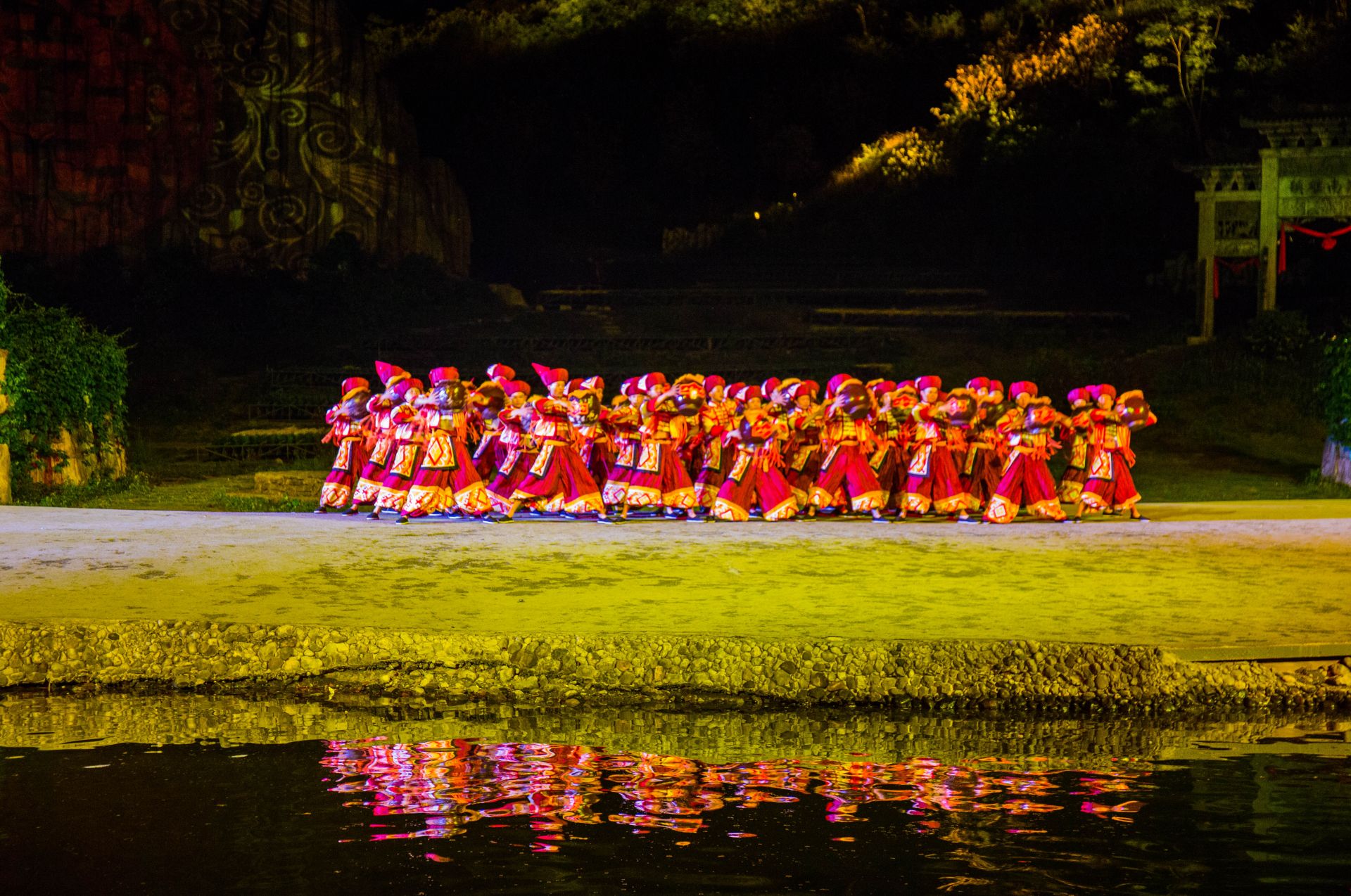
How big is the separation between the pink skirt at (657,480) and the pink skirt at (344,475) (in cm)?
201

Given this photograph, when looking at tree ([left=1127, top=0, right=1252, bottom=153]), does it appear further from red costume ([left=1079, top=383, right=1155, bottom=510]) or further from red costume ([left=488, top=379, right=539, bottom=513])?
red costume ([left=488, top=379, right=539, bottom=513])

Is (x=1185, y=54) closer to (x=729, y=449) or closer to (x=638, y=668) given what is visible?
(x=729, y=449)

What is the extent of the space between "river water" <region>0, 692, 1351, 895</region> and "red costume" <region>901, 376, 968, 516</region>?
16.3 feet

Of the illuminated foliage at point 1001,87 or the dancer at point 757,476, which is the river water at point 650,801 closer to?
the dancer at point 757,476

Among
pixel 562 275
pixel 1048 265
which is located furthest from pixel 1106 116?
Result: pixel 562 275

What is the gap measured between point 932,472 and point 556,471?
264cm

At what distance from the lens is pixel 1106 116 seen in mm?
23234

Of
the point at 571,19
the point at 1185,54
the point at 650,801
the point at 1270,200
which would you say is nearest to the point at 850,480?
the point at 650,801

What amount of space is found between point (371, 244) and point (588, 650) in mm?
16140

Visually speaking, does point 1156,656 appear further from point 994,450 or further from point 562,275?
point 562,275

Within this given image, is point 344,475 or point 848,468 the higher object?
point 848,468

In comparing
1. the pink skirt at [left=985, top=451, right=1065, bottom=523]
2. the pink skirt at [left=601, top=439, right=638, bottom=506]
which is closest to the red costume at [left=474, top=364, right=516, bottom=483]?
the pink skirt at [left=601, top=439, right=638, bottom=506]

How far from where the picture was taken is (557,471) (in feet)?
33.4

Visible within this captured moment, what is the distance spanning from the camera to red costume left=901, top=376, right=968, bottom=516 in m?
10.4
